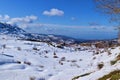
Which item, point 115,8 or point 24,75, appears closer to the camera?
point 115,8

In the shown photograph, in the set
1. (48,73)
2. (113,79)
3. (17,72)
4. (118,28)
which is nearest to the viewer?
(113,79)

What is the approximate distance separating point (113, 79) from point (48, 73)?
10952 millimetres

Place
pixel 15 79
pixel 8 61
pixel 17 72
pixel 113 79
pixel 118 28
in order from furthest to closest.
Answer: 1. pixel 8 61
2. pixel 17 72
3. pixel 15 79
4. pixel 118 28
5. pixel 113 79

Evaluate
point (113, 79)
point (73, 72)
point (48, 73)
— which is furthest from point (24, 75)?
point (113, 79)

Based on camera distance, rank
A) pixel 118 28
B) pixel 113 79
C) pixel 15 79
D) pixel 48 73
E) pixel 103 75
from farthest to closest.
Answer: pixel 48 73, pixel 15 79, pixel 118 28, pixel 103 75, pixel 113 79

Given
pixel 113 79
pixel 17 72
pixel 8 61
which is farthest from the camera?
pixel 8 61

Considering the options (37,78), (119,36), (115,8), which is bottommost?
(37,78)

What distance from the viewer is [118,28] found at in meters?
18.2

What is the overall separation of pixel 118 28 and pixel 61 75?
23.8ft

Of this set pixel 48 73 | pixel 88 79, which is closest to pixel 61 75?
pixel 48 73

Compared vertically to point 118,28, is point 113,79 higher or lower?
lower

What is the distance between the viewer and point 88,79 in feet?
55.9

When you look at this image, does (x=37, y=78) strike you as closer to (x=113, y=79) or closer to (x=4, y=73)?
(x=4, y=73)

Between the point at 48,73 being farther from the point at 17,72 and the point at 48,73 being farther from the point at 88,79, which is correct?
the point at 88,79
